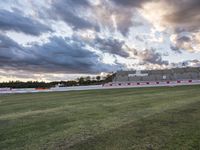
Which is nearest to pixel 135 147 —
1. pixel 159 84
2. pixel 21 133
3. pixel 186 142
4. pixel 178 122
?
pixel 186 142

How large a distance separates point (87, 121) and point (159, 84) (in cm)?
4081

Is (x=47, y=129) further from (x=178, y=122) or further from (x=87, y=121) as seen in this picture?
(x=178, y=122)

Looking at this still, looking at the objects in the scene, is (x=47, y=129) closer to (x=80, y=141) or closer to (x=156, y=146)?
(x=80, y=141)

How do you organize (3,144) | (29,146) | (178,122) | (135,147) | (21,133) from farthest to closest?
(178,122) < (21,133) < (3,144) < (29,146) < (135,147)

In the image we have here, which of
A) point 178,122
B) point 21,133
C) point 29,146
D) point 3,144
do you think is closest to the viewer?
point 29,146

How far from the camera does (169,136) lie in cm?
647

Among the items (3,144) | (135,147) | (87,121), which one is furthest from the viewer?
(87,121)

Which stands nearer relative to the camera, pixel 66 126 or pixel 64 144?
pixel 64 144

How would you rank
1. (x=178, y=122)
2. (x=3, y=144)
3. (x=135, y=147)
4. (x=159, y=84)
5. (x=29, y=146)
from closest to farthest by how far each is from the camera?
(x=135, y=147) → (x=29, y=146) → (x=3, y=144) → (x=178, y=122) → (x=159, y=84)

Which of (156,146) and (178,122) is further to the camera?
(178,122)

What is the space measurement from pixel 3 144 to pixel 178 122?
17.3 feet

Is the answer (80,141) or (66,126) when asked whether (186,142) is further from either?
(66,126)

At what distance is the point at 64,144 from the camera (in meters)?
6.11

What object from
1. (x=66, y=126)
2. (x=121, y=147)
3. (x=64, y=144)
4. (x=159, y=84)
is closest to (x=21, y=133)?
(x=66, y=126)
